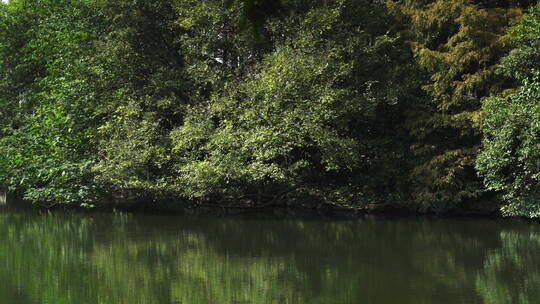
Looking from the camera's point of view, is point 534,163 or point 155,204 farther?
point 155,204

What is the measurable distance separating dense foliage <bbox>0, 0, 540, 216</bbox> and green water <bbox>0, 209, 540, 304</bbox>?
203 cm

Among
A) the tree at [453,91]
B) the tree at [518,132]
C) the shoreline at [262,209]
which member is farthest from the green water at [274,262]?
the shoreline at [262,209]

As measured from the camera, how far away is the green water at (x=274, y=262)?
8.09 meters

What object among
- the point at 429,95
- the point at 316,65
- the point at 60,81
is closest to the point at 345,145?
the point at 316,65

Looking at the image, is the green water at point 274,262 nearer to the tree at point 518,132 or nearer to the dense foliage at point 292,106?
the tree at point 518,132

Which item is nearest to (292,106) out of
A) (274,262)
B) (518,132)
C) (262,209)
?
(262,209)

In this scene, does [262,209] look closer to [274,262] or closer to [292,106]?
[292,106]

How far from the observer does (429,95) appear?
19.2m

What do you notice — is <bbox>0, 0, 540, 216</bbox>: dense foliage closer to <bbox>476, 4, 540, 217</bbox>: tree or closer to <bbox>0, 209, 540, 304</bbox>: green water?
<bbox>476, 4, 540, 217</bbox>: tree

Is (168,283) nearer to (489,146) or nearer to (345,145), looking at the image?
(345,145)

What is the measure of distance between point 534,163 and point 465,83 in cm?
360

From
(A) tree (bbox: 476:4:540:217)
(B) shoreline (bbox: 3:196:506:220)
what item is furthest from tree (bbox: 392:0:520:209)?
(A) tree (bbox: 476:4:540:217)

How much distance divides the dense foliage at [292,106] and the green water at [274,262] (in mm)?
2025

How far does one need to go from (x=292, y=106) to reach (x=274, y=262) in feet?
26.3
